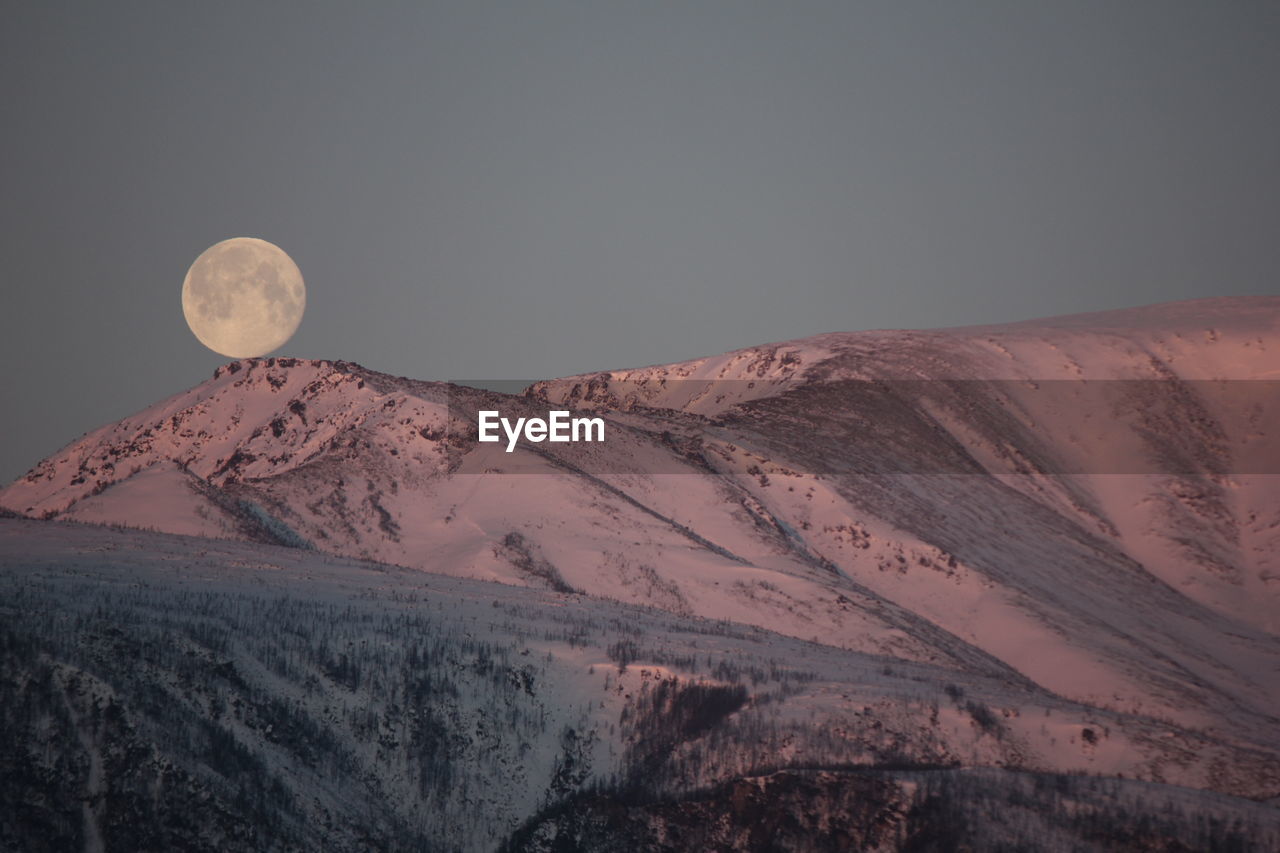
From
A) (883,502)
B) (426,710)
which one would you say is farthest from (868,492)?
(426,710)

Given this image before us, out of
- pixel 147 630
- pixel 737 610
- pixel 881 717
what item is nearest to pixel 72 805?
pixel 147 630

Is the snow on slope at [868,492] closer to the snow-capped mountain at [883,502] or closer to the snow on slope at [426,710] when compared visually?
the snow-capped mountain at [883,502]

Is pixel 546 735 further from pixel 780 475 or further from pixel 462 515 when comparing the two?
pixel 780 475

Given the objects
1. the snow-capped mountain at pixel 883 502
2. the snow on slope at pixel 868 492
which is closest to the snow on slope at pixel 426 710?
the snow-capped mountain at pixel 883 502

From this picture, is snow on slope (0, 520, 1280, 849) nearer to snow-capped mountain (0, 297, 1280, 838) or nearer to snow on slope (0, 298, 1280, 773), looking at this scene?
snow-capped mountain (0, 297, 1280, 838)

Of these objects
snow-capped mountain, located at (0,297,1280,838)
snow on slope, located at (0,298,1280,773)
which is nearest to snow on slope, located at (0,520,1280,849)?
snow-capped mountain, located at (0,297,1280,838)

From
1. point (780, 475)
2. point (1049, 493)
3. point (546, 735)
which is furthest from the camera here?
point (1049, 493)
